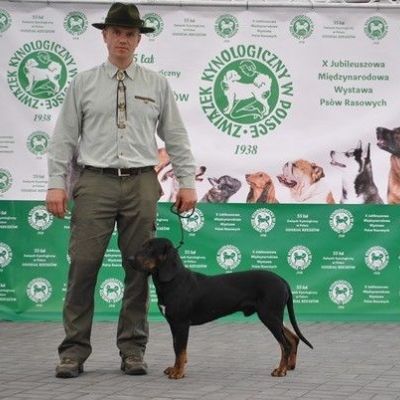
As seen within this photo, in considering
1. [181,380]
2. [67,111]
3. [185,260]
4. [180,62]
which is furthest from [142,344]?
[180,62]

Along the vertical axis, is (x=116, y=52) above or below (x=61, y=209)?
above

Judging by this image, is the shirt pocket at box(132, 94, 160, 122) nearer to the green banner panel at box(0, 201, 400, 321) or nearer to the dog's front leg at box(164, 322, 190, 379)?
the dog's front leg at box(164, 322, 190, 379)

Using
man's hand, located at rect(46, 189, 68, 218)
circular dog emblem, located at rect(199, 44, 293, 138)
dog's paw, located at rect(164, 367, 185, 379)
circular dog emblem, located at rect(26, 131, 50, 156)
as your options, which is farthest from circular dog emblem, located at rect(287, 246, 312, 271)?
man's hand, located at rect(46, 189, 68, 218)

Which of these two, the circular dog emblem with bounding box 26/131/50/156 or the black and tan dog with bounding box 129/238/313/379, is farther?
the circular dog emblem with bounding box 26/131/50/156

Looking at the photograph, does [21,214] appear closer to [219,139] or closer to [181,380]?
[219,139]

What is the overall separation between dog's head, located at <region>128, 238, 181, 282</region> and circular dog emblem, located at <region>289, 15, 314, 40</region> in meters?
3.16

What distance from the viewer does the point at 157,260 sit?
6551 millimetres

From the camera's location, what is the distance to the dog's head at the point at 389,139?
9.19 metres

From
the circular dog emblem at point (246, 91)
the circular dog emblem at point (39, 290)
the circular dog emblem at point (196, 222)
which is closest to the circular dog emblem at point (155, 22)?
the circular dog emblem at point (246, 91)

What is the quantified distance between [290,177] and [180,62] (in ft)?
4.28

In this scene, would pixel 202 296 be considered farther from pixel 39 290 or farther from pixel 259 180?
pixel 39 290

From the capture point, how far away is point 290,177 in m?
9.19

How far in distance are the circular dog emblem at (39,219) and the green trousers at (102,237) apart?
8.08 feet

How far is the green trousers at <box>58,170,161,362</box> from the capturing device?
264 inches
